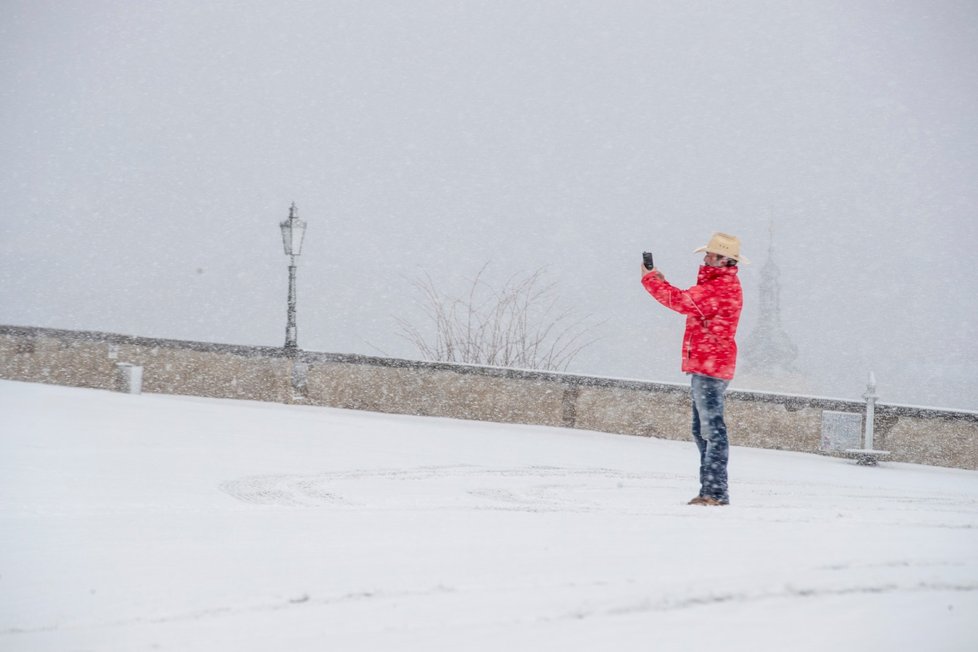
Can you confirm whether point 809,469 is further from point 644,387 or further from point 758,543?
point 758,543

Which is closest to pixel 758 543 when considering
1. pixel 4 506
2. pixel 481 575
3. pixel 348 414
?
pixel 481 575

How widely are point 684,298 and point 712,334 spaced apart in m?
0.27

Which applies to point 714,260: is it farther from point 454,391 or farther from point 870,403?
point 454,391

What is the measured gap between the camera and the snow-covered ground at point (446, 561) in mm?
2455

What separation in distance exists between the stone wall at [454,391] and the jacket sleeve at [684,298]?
207 inches

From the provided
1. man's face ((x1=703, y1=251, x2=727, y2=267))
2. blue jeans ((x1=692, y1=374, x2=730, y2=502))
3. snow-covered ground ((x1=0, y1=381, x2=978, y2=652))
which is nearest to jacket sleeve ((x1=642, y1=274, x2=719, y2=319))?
man's face ((x1=703, y1=251, x2=727, y2=267))

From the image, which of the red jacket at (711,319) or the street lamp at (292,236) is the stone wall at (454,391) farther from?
the red jacket at (711,319)

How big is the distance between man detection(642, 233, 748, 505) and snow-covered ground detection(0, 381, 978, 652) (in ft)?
1.28

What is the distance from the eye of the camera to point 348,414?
428 inches

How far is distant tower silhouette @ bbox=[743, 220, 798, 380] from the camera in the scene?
A: 107 m

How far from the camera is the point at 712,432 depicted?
512 centimetres

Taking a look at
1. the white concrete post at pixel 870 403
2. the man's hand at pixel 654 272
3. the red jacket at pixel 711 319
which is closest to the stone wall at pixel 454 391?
the white concrete post at pixel 870 403

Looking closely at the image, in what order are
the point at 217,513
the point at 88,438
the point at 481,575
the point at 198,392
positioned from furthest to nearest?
1. the point at 198,392
2. the point at 88,438
3. the point at 217,513
4. the point at 481,575

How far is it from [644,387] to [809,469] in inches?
90.6
